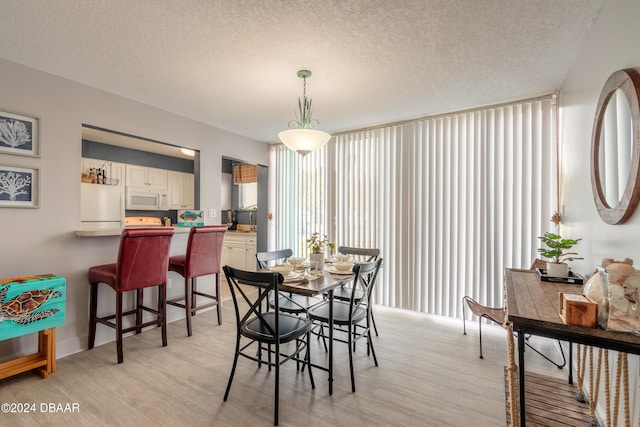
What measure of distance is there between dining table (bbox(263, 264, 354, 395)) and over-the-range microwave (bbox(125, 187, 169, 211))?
420 cm

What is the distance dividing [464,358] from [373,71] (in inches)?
105

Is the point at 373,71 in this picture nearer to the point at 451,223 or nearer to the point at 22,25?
the point at 451,223

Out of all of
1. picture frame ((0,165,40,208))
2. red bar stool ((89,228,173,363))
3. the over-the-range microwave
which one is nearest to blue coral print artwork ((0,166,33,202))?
picture frame ((0,165,40,208))

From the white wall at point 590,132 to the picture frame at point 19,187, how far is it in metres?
4.05

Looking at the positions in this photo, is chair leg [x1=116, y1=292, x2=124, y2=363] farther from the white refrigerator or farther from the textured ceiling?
the white refrigerator

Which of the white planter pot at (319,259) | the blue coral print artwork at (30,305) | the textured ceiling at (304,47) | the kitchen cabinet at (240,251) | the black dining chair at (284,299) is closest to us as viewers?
the textured ceiling at (304,47)

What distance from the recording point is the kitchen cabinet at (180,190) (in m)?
5.90

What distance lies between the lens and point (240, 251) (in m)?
5.59

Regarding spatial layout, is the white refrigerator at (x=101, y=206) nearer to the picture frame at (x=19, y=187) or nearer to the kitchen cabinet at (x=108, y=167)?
the kitchen cabinet at (x=108, y=167)

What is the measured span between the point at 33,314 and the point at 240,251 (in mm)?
3447

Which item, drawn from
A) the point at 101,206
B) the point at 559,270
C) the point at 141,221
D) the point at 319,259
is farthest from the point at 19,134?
the point at 559,270

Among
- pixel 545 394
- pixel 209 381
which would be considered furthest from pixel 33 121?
pixel 545 394

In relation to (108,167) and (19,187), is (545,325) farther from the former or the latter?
(108,167)

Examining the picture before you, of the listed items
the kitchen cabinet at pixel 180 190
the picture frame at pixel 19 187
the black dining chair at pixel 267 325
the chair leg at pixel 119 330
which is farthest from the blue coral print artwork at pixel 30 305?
the kitchen cabinet at pixel 180 190
